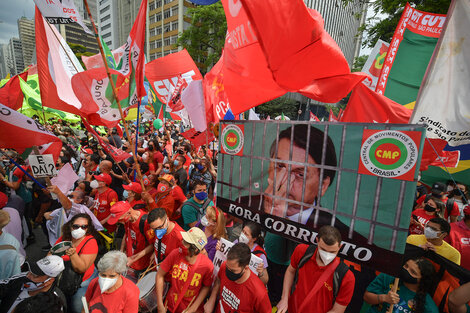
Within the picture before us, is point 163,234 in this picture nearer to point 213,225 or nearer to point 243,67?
point 213,225

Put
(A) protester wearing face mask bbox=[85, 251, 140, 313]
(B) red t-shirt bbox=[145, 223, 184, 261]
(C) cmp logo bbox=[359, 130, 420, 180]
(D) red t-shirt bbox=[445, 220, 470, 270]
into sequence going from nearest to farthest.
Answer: (C) cmp logo bbox=[359, 130, 420, 180] → (A) protester wearing face mask bbox=[85, 251, 140, 313] → (B) red t-shirt bbox=[145, 223, 184, 261] → (D) red t-shirt bbox=[445, 220, 470, 270]

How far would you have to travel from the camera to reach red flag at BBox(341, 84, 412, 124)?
323 centimetres

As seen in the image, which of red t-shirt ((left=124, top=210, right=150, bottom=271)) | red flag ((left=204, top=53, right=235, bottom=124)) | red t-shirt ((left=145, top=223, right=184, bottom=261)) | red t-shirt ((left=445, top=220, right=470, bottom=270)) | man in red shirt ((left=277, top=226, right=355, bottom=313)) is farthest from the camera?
red flag ((left=204, top=53, right=235, bottom=124))

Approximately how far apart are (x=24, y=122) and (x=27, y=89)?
8.38 m

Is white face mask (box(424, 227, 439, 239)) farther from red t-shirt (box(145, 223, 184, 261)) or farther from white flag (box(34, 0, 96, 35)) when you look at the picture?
white flag (box(34, 0, 96, 35))

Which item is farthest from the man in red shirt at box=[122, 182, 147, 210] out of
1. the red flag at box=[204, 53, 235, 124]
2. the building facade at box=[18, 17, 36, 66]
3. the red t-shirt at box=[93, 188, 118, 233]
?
the building facade at box=[18, 17, 36, 66]

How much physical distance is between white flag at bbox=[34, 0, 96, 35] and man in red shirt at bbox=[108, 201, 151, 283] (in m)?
2.46

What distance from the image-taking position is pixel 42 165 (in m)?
3.27

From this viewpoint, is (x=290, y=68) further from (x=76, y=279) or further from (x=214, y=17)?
(x=214, y=17)

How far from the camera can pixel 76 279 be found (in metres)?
2.62

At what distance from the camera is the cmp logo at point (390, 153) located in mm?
1779

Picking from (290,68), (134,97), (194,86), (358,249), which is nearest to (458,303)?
(358,249)

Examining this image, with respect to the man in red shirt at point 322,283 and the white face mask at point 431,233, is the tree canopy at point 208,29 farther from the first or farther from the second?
the man in red shirt at point 322,283

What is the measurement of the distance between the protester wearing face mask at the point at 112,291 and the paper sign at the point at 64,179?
1.84 m
